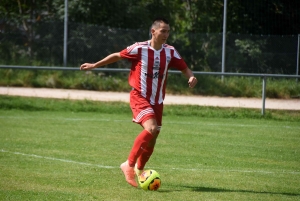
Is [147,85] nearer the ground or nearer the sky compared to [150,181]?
nearer the sky

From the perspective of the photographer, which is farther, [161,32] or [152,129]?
[161,32]

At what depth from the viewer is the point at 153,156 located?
35.4 ft

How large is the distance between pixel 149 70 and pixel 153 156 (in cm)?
277

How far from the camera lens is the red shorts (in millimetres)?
8156

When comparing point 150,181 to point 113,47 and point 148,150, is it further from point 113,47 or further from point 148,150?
point 113,47

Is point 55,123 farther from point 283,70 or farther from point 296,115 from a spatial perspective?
point 283,70

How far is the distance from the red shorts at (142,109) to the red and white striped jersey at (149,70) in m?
0.06

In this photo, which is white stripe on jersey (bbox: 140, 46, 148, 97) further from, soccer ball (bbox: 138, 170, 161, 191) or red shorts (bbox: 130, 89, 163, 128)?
soccer ball (bbox: 138, 170, 161, 191)

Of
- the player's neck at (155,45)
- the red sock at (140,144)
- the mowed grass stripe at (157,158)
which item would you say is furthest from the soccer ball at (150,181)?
the player's neck at (155,45)

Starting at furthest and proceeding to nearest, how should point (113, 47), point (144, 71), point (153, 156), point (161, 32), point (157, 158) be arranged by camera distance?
point (113, 47) < point (153, 156) < point (157, 158) < point (144, 71) < point (161, 32)

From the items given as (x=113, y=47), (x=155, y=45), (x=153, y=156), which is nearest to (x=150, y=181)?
(x=155, y=45)

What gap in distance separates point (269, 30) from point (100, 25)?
6546 millimetres

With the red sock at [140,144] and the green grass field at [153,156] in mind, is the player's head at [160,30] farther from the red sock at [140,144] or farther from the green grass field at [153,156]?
the green grass field at [153,156]

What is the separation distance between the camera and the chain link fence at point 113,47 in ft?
76.6
